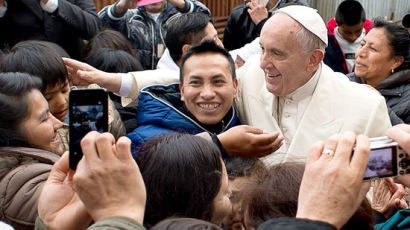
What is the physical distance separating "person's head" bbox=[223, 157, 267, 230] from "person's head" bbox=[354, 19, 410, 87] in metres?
2.02

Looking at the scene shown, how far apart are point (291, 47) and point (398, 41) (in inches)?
68.4

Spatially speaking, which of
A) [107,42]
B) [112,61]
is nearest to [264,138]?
[112,61]

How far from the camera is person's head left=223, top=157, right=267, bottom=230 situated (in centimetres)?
172

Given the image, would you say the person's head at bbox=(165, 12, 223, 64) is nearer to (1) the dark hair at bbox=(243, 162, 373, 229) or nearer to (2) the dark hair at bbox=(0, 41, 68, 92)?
(2) the dark hair at bbox=(0, 41, 68, 92)

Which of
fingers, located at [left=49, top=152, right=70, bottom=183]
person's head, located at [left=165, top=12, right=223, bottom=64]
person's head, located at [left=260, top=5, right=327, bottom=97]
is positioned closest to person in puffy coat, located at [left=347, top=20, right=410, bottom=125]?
person's head, located at [left=260, top=5, right=327, bottom=97]

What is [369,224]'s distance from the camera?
1.32 meters

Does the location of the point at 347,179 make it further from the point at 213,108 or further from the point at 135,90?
the point at 135,90

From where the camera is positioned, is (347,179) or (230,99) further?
(230,99)

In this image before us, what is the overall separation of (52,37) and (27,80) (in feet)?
6.01

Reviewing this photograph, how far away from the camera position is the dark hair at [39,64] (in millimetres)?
2449

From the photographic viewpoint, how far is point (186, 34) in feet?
11.4

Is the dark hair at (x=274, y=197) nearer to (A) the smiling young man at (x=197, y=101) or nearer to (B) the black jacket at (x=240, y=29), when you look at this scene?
(A) the smiling young man at (x=197, y=101)

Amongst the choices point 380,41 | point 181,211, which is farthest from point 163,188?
point 380,41

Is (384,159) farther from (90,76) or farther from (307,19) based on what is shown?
(90,76)
